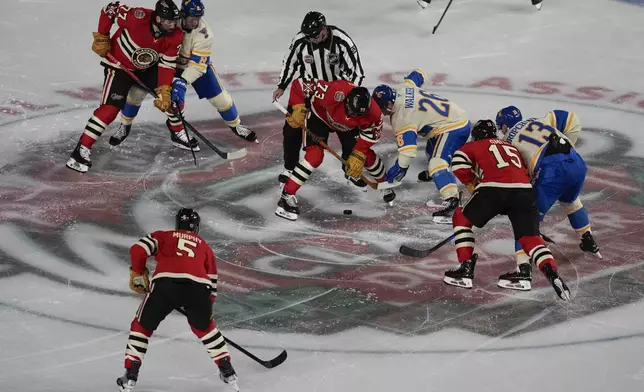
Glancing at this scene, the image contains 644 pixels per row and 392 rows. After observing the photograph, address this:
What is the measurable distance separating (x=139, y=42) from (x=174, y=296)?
8.51ft

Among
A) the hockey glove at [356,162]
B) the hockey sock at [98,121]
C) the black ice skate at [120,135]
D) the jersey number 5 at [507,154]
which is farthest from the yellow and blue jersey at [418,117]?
the black ice skate at [120,135]

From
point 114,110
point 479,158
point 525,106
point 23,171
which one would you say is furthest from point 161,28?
point 525,106

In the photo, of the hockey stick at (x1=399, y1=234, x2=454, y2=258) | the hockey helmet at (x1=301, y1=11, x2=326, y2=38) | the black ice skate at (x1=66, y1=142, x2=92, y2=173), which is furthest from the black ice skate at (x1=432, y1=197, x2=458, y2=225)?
the black ice skate at (x1=66, y1=142, x2=92, y2=173)

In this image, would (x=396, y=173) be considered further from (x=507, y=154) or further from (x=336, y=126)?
(x=507, y=154)

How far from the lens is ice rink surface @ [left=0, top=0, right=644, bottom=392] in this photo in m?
4.94

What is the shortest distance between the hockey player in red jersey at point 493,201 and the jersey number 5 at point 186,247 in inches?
59.6

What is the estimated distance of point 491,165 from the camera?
5598 millimetres

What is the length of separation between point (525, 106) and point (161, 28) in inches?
111

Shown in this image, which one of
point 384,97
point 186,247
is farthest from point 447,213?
point 186,247

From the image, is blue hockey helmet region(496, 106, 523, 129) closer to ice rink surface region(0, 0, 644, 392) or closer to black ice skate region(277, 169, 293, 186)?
ice rink surface region(0, 0, 644, 392)

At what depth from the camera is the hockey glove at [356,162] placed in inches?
248

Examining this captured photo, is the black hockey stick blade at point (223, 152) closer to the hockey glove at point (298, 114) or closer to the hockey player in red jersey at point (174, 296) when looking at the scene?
the hockey glove at point (298, 114)

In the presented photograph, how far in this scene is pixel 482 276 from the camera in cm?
582

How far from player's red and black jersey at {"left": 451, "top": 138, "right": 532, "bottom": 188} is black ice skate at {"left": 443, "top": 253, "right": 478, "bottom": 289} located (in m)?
0.38
